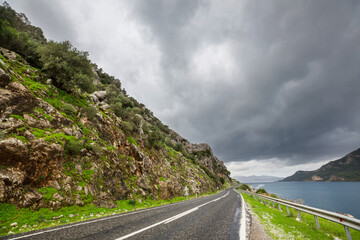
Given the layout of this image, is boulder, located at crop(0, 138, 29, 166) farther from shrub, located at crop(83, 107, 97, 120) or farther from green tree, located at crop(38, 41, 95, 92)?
green tree, located at crop(38, 41, 95, 92)

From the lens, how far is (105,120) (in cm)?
2114

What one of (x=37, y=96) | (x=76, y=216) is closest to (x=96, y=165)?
(x=76, y=216)

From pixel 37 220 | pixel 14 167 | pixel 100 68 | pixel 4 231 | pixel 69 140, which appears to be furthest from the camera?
pixel 100 68

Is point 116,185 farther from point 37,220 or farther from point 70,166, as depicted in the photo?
point 37,220

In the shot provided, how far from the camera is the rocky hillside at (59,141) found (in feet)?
32.4

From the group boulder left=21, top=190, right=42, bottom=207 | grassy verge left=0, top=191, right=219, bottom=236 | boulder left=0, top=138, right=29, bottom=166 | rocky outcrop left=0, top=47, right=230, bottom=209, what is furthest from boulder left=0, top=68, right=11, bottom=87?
grassy verge left=0, top=191, right=219, bottom=236

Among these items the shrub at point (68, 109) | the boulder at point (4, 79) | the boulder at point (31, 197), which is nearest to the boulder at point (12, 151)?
the boulder at point (31, 197)

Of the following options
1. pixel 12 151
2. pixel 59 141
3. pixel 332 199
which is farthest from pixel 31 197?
pixel 332 199

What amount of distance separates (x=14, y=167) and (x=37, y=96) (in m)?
7.66

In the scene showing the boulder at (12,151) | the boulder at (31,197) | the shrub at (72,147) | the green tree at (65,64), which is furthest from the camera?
the green tree at (65,64)

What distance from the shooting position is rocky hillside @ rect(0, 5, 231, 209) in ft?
32.4

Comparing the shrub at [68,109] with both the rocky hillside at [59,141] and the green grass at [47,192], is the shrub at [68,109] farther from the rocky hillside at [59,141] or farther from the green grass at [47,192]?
the green grass at [47,192]

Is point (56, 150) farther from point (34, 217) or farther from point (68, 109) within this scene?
point (68, 109)

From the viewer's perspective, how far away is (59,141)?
13.0 m
